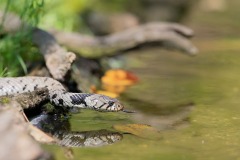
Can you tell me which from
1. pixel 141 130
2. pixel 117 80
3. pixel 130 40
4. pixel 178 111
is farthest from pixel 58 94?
pixel 130 40

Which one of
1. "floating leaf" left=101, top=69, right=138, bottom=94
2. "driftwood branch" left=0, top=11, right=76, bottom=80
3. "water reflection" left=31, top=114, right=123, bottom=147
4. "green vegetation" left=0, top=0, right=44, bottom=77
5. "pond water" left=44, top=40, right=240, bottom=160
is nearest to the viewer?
"pond water" left=44, top=40, right=240, bottom=160

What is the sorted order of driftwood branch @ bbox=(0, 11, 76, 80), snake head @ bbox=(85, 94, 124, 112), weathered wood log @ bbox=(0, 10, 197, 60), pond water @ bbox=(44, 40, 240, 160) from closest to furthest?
pond water @ bbox=(44, 40, 240, 160)
snake head @ bbox=(85, 94, 124, 112)
driftwood branch @ bbox=(0, 11, 76, 80)
weathered wood log @ bbox=(0, 10, 197, 60)

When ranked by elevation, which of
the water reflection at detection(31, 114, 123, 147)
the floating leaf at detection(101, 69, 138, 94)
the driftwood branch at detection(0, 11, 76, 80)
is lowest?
the floating leaf at detection(101, 69, 138, 94)

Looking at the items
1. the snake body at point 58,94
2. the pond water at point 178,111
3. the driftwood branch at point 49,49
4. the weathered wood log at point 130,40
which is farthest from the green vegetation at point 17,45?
the weathered wood log at point 130,40

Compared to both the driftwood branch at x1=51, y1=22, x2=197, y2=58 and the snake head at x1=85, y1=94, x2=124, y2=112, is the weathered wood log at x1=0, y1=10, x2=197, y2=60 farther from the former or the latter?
the snake head at x1=85, y1=94, x2=124, y2=112

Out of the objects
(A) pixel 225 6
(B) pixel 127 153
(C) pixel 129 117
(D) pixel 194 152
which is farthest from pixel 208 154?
(A) pixel 225 6

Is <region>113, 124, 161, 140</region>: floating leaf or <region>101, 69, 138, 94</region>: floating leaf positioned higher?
<region>113, 124, 161, 140</region>: floating leaf

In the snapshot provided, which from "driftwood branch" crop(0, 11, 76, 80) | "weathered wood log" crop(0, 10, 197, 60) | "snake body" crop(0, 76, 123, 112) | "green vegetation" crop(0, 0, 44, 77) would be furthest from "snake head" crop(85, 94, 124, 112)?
"weathered wood log" crop(0, 10, 197, 60)
